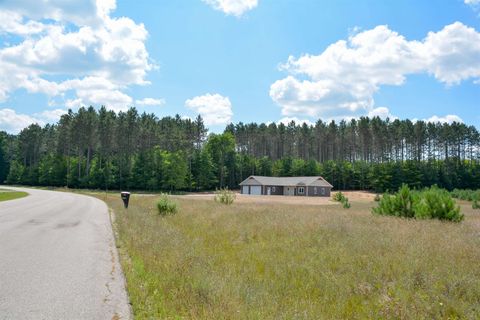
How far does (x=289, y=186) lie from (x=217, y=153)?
70.5ft

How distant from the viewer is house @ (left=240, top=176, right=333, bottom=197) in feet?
270

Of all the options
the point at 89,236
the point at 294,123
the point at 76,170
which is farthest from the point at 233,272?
the point at 294,123

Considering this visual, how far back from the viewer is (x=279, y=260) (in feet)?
32.4

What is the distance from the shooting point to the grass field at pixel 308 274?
619 centimetres

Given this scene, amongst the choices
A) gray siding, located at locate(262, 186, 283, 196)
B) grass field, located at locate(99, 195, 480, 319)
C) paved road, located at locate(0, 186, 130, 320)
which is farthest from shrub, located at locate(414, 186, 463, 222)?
gray siding, located at locate(262, 186, 283, 196)

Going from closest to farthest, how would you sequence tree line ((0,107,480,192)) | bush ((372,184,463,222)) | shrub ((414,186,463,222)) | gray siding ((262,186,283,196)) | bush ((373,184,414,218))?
1. shrub ((414,186,463,222))
2. bush ((372,184,463,222))
3. bush ((373,184,414,218))
4. tree line ((0,107,480,192))
5. gray siding ((262,186,283,196))

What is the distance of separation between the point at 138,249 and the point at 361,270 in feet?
20.4

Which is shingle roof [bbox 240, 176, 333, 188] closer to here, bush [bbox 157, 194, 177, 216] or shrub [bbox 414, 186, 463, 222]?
bush [bbox 157, 194, 177, 216]

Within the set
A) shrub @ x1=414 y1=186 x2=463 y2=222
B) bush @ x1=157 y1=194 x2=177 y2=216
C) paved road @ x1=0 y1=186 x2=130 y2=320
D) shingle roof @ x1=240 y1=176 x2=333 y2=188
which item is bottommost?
paved road @ x1=0 y1=186 x2=130 y2=320

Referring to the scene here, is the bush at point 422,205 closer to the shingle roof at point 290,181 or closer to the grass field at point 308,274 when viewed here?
the grass field at point 308,274

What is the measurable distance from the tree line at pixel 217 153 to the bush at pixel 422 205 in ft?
200

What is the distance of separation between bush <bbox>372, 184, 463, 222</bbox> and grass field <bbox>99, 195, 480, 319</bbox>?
16.2ft

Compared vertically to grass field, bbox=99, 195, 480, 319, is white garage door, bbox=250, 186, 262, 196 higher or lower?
higher

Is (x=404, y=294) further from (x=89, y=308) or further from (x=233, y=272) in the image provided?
(x=89, y=308)
